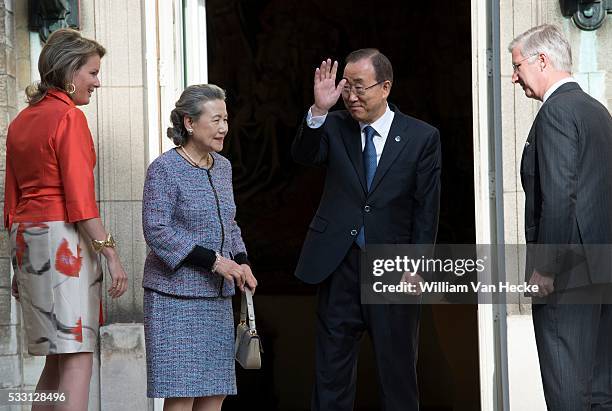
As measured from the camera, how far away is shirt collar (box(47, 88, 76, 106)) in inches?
223

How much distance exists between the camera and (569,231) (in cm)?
551

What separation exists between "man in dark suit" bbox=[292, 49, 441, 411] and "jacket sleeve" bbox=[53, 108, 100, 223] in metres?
1.03

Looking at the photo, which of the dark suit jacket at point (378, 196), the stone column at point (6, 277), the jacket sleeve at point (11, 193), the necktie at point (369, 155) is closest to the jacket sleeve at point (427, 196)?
the dark suit jacket at point (378, 196)

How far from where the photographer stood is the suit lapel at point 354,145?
19.8 feet

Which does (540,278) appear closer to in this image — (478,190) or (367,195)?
(367,195)

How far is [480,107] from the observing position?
23.4 ft

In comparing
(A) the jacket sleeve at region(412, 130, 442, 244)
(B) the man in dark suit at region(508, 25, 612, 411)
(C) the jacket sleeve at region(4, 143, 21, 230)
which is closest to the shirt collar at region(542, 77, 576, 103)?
(B) the man in dark suit at region(508, 25, 612, 411)

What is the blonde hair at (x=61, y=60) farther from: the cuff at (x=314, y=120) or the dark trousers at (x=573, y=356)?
the dark trousers at (x=573, y=356)

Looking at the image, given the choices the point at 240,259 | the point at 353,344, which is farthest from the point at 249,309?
the point at 353,344

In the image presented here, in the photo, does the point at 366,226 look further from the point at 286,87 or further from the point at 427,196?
the point at 286,87

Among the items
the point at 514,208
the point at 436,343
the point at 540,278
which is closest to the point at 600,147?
the point at 540,278

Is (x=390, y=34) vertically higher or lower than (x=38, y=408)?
higher

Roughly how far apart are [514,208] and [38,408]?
2912 millimetres

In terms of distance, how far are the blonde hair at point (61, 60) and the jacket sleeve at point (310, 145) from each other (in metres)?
1.04
